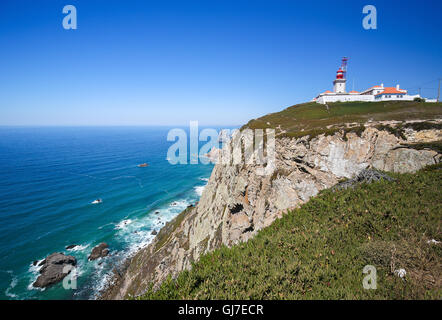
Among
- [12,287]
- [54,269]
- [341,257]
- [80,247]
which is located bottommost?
[12,287]

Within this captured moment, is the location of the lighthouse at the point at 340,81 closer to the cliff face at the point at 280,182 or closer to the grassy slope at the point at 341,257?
the cliff face at the point at 280,182

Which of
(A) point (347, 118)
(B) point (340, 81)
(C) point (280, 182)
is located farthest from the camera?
(B) point (340, 81)

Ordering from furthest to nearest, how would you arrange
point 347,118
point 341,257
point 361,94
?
point 361,94 → point 347,118 → point 341,257

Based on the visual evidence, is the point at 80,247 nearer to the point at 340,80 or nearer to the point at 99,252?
the point at 99,252

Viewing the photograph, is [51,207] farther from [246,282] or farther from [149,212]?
[246,282]

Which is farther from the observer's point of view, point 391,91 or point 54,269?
point 391,91

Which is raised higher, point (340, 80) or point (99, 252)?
point (340, 80)

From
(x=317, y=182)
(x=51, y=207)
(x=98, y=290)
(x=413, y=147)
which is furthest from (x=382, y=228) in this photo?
(x=51, y=207)

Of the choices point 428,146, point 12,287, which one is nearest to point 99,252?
point 12,287
